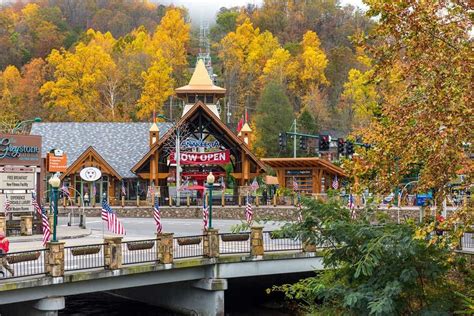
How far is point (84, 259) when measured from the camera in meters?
23.9

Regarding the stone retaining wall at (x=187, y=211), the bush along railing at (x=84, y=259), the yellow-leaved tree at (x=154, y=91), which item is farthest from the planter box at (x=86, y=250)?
the yellow-leaved tree at (x=154, y=91)

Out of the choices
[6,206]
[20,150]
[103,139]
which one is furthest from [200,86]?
[6,206]

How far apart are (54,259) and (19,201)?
17.1 metres

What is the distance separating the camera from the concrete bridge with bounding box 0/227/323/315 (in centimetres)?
2152

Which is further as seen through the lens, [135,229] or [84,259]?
[135,229]

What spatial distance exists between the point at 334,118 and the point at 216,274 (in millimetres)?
69002

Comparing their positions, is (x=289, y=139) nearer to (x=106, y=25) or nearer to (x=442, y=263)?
(x=442, y=263)

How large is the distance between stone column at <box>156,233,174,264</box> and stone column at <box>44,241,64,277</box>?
372 centimetres

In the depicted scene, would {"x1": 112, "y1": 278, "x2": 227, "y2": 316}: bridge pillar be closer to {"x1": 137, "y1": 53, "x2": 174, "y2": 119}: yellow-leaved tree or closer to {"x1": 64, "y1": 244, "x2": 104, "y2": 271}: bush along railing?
{"x1": 64, "y1": 244, "x2": 104, "y2": 271}: bush along railing

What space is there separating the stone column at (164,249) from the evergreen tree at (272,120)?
5330 centimetres

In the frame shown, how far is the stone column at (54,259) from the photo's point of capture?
2147 cm

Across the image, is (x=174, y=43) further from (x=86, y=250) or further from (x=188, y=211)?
(x=86, y=250)

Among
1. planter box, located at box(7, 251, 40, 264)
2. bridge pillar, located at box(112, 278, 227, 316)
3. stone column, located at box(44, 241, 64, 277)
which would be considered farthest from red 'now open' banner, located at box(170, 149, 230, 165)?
planter box, located at box(7, 251, 40, 264)

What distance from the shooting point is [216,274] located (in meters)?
25.9
